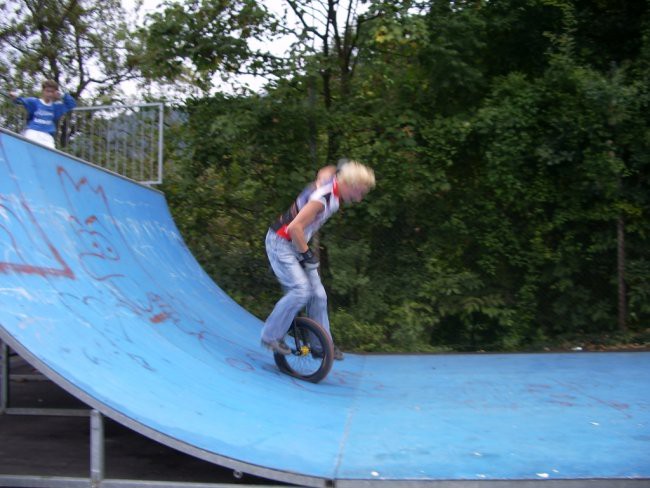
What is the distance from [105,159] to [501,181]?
509cm

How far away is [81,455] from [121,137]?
4748 mm

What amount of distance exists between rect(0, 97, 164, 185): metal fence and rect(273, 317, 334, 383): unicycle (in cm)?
369

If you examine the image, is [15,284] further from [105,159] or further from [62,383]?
[105,159]

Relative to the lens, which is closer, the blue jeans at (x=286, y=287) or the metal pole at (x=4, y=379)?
the metal pole at (x=4, y=379)

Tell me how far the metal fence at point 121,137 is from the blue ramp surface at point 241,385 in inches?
76.1

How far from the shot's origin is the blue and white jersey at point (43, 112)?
20.6 feet

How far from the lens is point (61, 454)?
3.78m

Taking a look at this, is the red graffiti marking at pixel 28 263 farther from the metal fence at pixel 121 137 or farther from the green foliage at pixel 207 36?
the green foliage at pixel 207 36

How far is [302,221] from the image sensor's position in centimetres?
442

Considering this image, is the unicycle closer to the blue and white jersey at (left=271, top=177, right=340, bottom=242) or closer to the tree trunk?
the blue and white jersey at (left=271, top=177, right=340, bottom=242)

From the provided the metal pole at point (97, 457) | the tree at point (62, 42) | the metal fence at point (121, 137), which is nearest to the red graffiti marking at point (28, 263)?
the metal pole at point (97, 457)

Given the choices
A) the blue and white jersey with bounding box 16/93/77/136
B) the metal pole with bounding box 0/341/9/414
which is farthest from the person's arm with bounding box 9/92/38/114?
the metal pole with bounding box 0/341/9/414

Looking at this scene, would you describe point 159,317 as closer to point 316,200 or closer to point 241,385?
point 241,385

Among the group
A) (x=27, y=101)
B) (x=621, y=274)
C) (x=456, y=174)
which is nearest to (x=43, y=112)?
(x=27, y=101)
